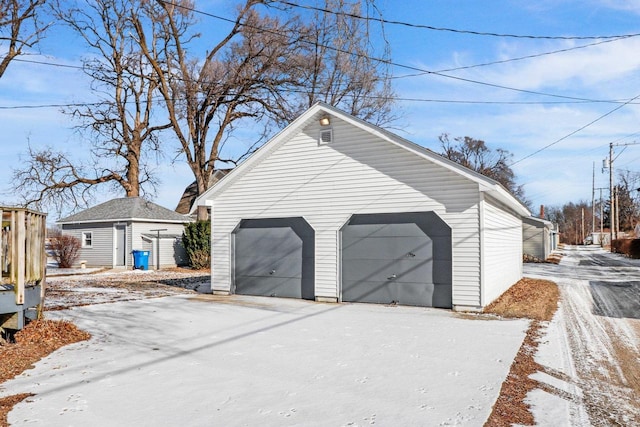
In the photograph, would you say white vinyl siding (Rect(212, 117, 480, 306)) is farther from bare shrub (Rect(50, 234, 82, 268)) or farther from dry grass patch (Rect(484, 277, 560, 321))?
bare shrub (Rect(50, 234, 82, 268))

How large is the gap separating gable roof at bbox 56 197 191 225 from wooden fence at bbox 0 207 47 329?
15766mm

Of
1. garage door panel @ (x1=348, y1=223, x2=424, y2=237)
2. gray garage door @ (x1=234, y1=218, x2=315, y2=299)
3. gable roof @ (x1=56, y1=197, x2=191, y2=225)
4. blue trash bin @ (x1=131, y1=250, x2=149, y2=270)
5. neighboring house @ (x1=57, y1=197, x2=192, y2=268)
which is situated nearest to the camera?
garage door panel @ (x1=348, y1=223, x2=424, y2=237)

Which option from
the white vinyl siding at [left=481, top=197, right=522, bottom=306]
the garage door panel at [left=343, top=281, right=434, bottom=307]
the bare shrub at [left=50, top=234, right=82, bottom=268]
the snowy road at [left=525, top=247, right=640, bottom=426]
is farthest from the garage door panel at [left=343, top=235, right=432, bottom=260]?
the bare shrub at [left=50, top=234, right=82, bottom=268]

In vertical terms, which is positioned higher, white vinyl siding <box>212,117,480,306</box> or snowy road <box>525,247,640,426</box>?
white vinyl siding <box>212,117,480,306</box>

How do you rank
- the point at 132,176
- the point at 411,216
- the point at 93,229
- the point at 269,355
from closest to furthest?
the point at 269,355 < the point at 411,216 < the point at 93,229 < the point at 132,176

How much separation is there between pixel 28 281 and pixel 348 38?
6.23 m

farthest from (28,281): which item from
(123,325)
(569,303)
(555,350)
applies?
(569,303)

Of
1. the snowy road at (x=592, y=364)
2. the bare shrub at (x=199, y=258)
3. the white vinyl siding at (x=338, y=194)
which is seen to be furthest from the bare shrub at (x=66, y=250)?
the snowy road at (x=592, y=364)

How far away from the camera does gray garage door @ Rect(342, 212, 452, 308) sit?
426 inches

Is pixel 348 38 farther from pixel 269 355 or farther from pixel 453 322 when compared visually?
pixel 453 322

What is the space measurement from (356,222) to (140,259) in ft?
48.9

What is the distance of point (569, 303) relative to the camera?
11.8 metres

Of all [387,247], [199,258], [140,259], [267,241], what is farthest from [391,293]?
[140,259]

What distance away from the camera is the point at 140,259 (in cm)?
2309
